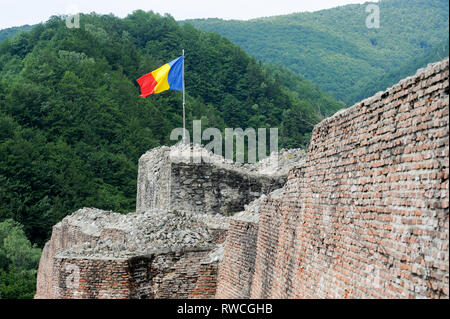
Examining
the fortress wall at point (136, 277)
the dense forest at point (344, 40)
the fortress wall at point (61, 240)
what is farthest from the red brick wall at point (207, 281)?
the dense forest at point (344, 40)

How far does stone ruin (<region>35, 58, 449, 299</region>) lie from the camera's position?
14.7ft

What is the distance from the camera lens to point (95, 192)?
52.4 meters

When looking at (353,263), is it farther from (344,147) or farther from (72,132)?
(72,132)

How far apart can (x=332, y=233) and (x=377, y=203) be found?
1.03m

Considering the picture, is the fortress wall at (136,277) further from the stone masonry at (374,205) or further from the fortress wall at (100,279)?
the stone masonry at (374,205)

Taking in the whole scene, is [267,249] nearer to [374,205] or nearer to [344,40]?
[374,205]

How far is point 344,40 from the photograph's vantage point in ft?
330

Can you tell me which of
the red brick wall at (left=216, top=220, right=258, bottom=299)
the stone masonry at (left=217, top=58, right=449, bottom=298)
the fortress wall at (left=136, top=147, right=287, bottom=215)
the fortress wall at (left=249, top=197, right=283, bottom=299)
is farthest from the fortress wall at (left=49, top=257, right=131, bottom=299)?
the fortress wall at (left=136, top=147, right=287, bottom=215)

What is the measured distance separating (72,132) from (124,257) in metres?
48.4

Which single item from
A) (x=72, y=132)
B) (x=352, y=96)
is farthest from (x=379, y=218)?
(x=352, y=96)

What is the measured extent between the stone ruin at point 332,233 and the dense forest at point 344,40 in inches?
2196

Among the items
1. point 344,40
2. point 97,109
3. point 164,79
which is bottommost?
point 97,109

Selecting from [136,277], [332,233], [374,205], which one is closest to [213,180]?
[136,277]

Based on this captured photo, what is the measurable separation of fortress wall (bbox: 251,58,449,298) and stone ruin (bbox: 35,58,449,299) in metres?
0.01
